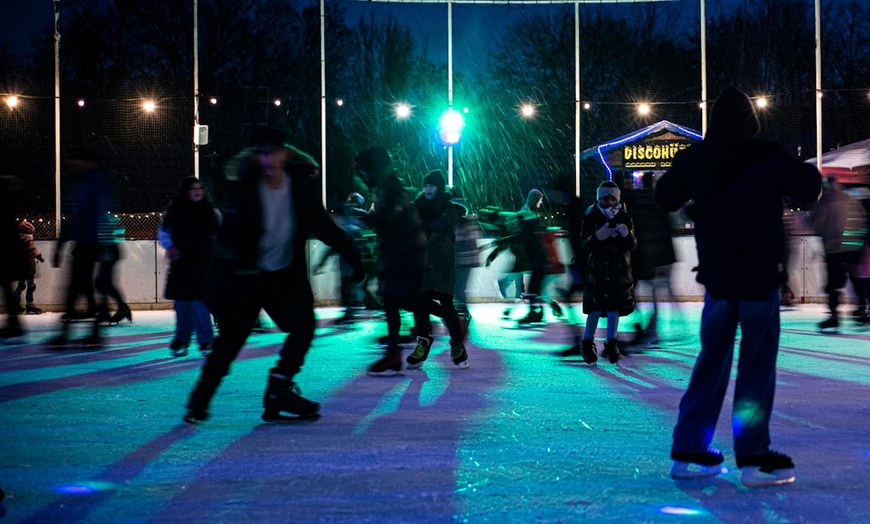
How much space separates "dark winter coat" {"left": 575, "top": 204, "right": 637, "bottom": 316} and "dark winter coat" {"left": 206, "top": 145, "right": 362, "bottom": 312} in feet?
9.73

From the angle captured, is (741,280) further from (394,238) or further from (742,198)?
(394,238)

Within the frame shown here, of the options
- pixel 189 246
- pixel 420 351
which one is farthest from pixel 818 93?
pixel 189 246

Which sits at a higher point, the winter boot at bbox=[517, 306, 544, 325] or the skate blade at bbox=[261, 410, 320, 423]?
the winter boot at bbox=[517, 306, 544, 325]

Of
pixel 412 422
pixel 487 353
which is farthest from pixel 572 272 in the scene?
pixel 412 422

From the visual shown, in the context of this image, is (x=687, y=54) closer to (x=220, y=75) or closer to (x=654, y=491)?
(x=220, y=75)

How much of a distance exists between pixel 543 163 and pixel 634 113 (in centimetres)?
833

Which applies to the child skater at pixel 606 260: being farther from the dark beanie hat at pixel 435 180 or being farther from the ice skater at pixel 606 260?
the dark beanie hat at pixel 435 180

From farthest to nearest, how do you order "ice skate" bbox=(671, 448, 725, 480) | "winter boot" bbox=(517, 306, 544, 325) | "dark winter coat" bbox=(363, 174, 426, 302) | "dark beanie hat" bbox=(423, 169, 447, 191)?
"winter boot" bbox=(517, 306, 544, 325) < "dark beanie hat" bbox=(423, 169, 447, 191) < "dark winter coat" bbox=(363, 174, 426, 302) < "ice skate" bbox=(671, 448, 725, 480)

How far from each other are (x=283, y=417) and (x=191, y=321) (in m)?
3.84

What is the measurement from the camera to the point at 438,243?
840 cm

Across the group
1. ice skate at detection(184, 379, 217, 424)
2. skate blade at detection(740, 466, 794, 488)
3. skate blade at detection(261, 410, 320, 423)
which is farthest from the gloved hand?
skate blade at detection(740, 466, 794, 488)

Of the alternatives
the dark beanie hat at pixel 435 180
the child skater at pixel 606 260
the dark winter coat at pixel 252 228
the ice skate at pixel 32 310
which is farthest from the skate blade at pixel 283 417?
the ice skate at pixel 32 310

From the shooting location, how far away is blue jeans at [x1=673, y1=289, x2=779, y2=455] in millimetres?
3926

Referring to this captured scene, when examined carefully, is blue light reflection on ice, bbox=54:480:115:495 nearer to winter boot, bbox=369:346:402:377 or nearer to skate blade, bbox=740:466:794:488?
skate blade, bbox=740:466:794:488
